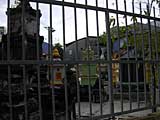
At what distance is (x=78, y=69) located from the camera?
16.1 ft

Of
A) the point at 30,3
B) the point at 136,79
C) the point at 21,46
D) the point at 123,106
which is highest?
the point at 30,3

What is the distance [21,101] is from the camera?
425cm

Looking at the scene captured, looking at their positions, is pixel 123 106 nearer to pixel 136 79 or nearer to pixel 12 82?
pixel 136 79

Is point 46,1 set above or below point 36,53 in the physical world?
above

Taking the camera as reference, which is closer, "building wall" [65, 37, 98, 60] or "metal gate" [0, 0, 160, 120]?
"metal gate" [0, 0, 160, 120]

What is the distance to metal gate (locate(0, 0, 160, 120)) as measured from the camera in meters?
4.17

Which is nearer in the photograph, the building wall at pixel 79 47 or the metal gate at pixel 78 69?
the metal gate at pixel 78 69

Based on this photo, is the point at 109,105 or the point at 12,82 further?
the point at 109,105

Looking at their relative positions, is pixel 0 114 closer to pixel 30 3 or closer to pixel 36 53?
pixel 36 53

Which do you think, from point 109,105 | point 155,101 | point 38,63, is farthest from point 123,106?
point 38,63

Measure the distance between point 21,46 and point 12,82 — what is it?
43 cm

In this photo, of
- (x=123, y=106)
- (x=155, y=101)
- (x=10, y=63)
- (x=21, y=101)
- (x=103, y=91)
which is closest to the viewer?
(x=10, y=63)

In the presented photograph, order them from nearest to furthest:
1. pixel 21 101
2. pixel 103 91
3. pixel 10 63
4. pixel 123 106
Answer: pixel 10 63, pixel 21 101, pixel 103 91, pixel 123 106

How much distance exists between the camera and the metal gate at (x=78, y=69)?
417cm
